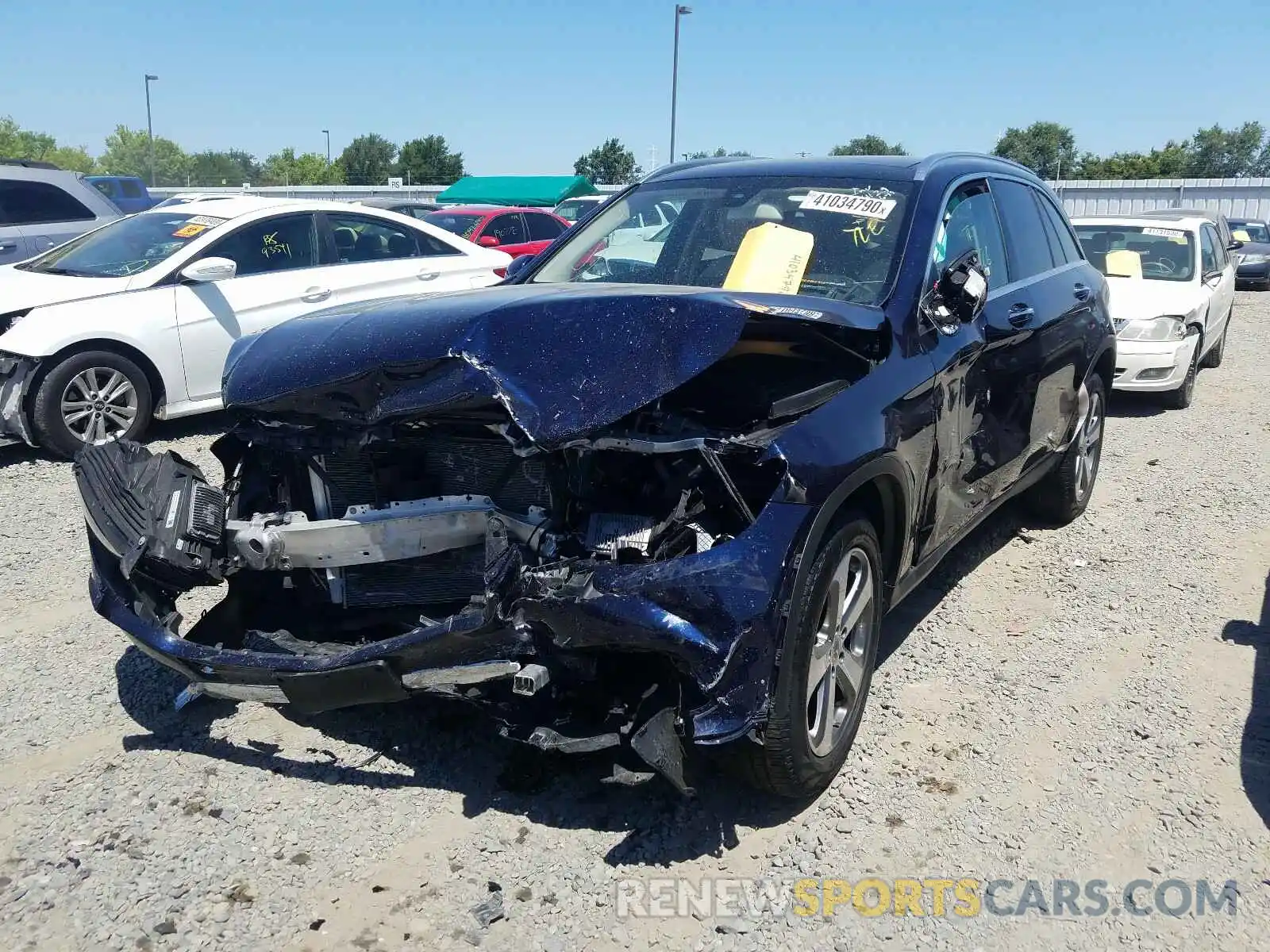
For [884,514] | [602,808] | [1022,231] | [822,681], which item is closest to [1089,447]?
[1022,231]

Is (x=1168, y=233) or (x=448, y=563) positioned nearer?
(x=448, y=563)

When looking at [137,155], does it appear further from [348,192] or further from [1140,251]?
[1140,251]

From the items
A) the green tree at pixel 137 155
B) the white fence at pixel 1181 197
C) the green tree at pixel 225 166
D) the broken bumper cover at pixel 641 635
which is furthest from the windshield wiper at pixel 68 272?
the green tree at pixel 137 155

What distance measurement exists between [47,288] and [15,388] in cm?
86

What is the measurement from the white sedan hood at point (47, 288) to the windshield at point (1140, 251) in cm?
842

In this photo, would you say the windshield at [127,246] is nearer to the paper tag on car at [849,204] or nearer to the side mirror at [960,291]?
the paper tag on car at [849,204]

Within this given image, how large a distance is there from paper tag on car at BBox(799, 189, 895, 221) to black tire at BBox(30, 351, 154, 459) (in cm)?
507

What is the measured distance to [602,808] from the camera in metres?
3.18

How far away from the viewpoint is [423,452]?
11.0 ft

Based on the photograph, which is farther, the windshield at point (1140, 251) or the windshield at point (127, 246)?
the windshield at point (1140, 251)

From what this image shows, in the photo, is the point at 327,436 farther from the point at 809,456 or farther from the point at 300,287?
the point at 300,287

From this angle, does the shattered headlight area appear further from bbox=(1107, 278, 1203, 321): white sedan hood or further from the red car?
the red car

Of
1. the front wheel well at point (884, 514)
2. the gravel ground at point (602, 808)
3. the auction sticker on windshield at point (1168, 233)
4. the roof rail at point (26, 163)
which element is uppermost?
the roof rail at point (26, 163)

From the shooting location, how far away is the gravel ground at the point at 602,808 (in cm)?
268
